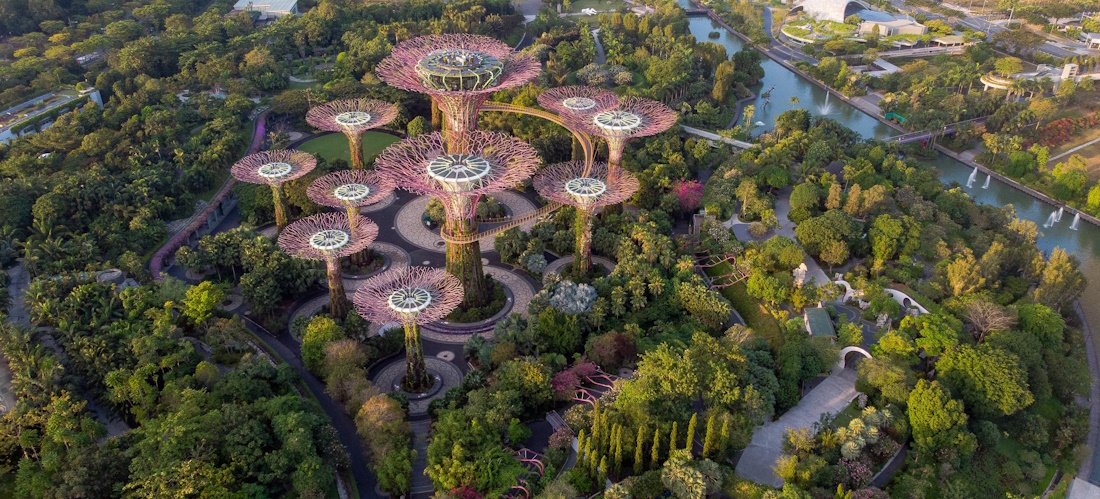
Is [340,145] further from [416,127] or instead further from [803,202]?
[803,202]

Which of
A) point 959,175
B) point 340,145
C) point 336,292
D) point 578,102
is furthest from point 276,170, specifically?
point 959,175

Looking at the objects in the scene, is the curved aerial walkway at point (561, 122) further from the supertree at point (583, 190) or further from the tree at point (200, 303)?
the tree at point (200, 303)

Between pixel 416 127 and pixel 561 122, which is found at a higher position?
pixel 561 122

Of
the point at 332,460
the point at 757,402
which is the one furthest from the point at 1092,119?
the point at 332,460

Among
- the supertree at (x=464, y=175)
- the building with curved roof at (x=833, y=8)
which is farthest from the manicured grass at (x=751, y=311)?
the building with curved roof at (x=833, y=8)

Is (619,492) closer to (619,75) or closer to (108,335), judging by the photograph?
(108,335)

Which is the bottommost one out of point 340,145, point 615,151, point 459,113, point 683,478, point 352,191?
point 340,145
